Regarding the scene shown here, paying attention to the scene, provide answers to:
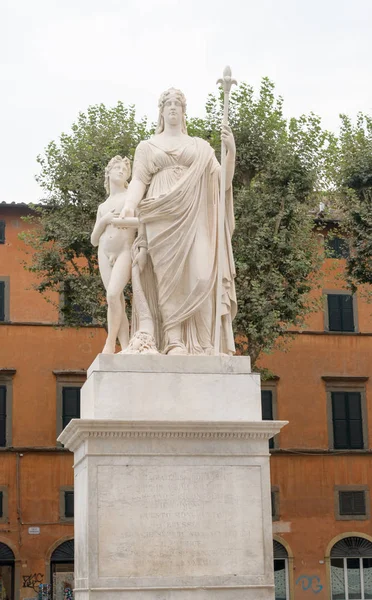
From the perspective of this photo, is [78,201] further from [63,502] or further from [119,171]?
[119,171]

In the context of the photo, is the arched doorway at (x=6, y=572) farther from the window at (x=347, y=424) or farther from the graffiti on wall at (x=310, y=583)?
the window at (x=347, y=424)

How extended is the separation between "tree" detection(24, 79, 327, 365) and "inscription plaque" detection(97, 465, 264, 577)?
1627 centimetres

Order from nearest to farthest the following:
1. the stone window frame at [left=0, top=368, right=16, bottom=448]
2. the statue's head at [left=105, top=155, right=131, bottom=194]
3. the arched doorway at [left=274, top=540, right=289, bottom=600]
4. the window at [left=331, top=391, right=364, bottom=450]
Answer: the statue's head at [left=105, top=155, right=131, bottom=194], the arched doorway at [left=274, top=540, right=289, bottom=600], the stone window frame at [left=0, top=368, right=16, bottom=448], the window at [left=331, top=391, right=364, bottom=450]

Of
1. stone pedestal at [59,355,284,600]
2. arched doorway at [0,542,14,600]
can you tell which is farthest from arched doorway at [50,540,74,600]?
stone pedestal at [59,355,284,600]

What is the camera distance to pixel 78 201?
29.6 meters

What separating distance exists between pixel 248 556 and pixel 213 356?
6.47 ft

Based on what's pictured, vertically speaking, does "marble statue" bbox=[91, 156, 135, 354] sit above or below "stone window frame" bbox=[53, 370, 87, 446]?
below

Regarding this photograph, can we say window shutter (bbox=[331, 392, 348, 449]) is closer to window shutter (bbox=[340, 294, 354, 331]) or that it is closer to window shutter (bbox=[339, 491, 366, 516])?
window shutter (bbox=[339, 491, 366, 516])

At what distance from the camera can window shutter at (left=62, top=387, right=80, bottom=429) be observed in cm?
3685

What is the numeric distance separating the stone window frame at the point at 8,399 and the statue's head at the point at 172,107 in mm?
25610

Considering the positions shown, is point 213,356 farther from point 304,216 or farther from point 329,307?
point 329,307

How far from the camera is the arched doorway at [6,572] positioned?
35094 mm

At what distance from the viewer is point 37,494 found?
1428 inches

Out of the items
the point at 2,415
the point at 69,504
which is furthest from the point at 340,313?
the point at 2,415
